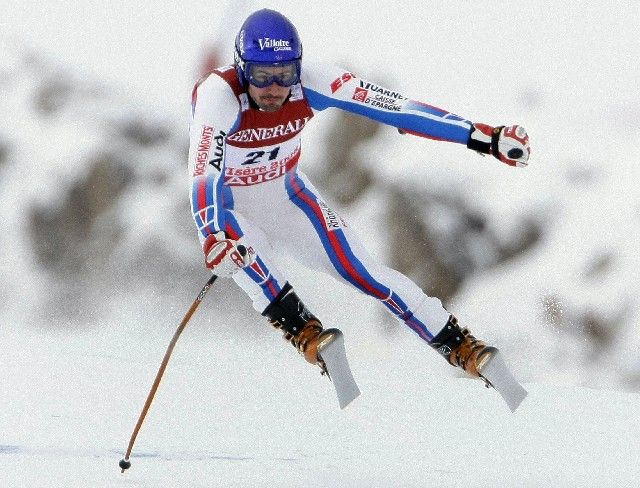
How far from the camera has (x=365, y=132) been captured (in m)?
10.2

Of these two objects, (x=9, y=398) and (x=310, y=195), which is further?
(x=9, y=398)

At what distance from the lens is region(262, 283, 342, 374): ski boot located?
5.02 metres

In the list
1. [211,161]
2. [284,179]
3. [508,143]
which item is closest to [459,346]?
[508,143]

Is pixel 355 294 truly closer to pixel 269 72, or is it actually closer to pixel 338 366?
pixel 338 366

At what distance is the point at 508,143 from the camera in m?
5.04

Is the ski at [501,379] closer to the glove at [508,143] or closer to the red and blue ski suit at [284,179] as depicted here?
the red and blue ski suit at [284,179]

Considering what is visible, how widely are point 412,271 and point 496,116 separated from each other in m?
1.91

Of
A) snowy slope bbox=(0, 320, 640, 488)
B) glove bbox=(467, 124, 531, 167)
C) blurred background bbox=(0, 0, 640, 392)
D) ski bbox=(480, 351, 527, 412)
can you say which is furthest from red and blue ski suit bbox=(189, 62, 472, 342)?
blurred background bbox=(0, 0, 640, 392)

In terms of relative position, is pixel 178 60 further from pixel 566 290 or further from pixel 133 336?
pixel 566 290

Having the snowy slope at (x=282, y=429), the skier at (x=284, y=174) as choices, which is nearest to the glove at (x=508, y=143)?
the skier at (x=284, y=174)

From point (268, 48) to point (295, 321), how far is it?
1.37 meters

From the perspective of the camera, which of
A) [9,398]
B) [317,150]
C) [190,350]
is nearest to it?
[9,398]

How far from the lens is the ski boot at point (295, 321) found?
16.5ft

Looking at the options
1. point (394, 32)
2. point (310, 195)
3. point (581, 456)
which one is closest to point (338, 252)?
point (310, 195)
